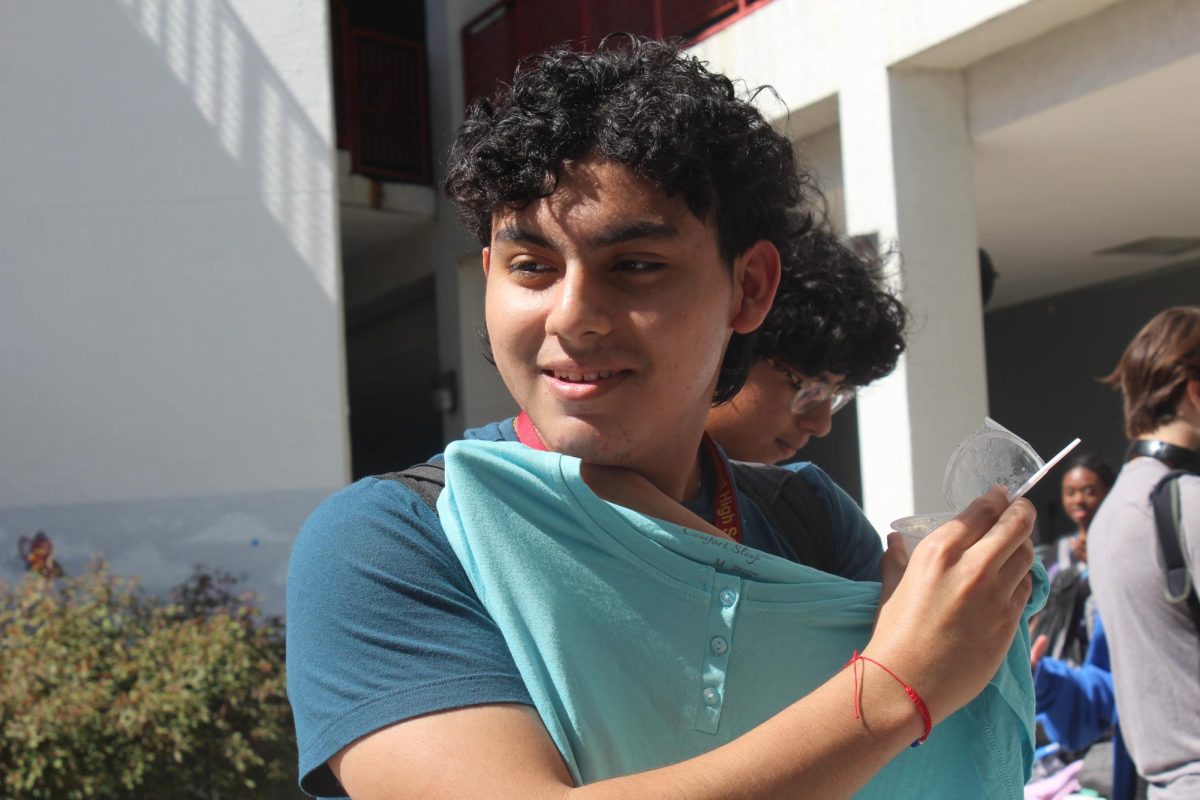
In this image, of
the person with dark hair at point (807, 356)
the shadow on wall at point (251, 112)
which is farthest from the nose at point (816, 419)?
the shadow on wall at point (251, 112)

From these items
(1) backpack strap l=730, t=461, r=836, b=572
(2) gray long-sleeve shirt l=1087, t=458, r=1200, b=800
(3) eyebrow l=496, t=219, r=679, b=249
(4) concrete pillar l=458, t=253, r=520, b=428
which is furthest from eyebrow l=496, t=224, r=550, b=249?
(4) concrete pillar l=458, t=253, r=520, b=428

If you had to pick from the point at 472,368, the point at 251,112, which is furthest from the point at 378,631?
the point at 472,368

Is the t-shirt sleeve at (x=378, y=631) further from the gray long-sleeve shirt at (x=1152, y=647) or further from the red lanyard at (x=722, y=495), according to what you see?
the gray long-sleeve shirt at (x=1152, y=647)

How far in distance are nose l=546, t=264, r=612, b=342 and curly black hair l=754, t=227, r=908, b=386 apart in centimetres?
116

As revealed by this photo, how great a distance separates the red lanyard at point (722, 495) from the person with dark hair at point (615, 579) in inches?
0.4

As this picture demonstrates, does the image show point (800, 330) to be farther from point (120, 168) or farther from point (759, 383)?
point (120, 168)

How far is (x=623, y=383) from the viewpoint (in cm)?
126

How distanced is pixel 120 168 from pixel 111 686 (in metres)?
2.86

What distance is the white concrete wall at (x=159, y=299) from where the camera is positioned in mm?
6297

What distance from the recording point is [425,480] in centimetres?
120

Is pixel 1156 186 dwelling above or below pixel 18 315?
above

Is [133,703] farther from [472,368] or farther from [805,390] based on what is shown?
[472,368]

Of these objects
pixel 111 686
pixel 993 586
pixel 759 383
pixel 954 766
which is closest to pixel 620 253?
pixel 993 586

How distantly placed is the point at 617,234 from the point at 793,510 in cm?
49
